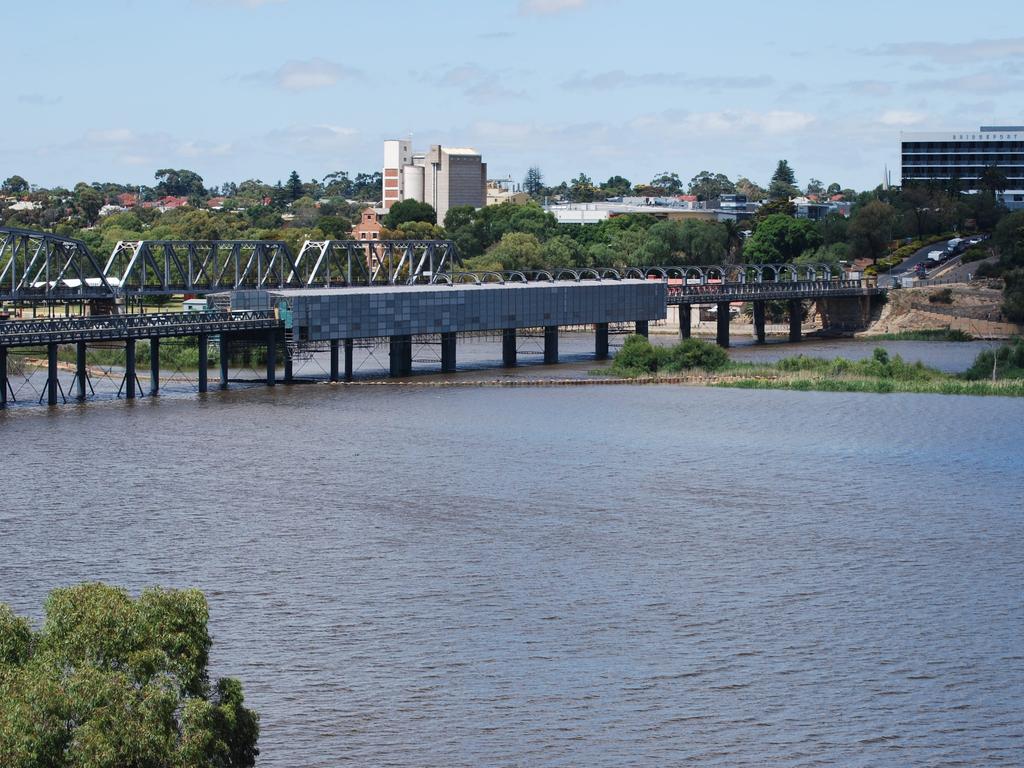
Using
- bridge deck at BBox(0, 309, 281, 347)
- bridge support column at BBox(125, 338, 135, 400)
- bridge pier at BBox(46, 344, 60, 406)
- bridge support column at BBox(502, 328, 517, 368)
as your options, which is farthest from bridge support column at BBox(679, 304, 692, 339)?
bridge pier at BBox(46, 344, 60, 406)

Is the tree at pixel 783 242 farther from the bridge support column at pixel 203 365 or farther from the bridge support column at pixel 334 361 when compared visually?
the bridge support column at pixel 203 365

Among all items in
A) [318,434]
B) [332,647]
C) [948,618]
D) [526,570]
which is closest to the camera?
[332,647]

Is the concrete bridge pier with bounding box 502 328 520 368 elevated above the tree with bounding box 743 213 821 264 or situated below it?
below

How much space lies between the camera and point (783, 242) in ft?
527

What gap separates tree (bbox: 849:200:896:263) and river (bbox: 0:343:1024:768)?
3640 inches

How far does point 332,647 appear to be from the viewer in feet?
111

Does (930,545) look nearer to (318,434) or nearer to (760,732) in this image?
(760,732)

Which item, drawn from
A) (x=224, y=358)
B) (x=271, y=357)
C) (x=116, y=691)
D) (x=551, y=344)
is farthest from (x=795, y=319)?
(x=116, y=691)

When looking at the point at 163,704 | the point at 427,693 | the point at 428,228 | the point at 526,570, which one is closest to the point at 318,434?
the point at 526,570

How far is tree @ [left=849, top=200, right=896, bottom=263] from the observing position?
15962cm

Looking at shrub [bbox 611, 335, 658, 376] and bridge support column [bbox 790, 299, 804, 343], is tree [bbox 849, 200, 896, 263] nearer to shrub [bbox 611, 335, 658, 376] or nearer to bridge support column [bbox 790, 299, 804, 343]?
bridge support column [bbox 790, 299, 804, 343]

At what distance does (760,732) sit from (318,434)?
3652 cm

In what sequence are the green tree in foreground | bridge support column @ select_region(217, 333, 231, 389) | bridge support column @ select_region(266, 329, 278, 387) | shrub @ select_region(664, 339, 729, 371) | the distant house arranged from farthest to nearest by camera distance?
the distant house, shrub @ select_region(664, 339, 729, 371), bridge support column @ select_region(266, 329, 278, 387), bridge support column @ select_region(217, 333, 231, 389), the green tree in foreground

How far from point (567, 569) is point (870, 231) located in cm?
12404
